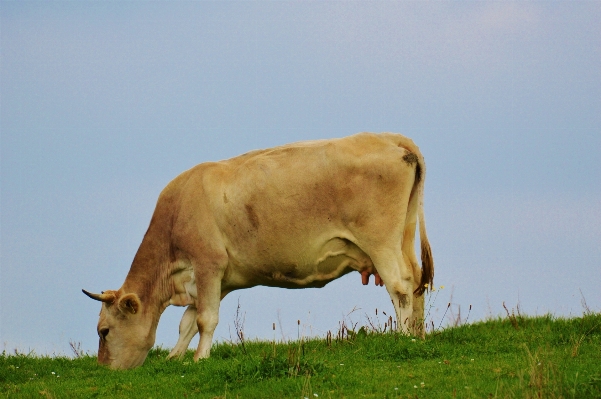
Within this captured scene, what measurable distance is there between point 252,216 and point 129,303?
8.40ft

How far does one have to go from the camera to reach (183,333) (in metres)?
14.3

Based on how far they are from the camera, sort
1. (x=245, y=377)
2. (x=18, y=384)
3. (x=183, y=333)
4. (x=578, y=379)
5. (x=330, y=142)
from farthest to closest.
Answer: (x=183, y=333) → (x=330, y=142) → (x=18, y=384) → (x=245, y=377) → (x=578, y=379)

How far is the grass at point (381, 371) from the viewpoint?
9070 millimetres

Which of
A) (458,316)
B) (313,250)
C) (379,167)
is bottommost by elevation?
(458,316)

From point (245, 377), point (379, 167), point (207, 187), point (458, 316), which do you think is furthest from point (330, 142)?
point (245, 377)

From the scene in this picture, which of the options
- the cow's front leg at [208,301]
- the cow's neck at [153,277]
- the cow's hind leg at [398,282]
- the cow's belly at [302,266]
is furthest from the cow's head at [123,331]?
the cow's hind leg at [398,282]

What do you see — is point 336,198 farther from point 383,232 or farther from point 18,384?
point 18,384

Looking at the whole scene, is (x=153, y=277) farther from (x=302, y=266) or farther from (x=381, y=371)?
(x=381, y=371)

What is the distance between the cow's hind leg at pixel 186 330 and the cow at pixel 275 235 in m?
0.02

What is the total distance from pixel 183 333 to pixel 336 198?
369cm

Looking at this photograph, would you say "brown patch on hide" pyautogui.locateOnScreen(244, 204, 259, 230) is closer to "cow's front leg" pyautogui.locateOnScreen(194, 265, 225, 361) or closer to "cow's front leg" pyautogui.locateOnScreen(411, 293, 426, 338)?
"cow's front leg" pyautogui.locateOnScreen(194, 265, 225, 361)

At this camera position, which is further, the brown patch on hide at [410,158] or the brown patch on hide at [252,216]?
the brown patch on hide at [252,216]

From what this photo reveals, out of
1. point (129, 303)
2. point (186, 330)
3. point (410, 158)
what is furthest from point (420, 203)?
point (129, 303)

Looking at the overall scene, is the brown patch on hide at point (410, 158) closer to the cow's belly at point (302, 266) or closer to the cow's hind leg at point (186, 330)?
the cow's belly at point (302, 266)
